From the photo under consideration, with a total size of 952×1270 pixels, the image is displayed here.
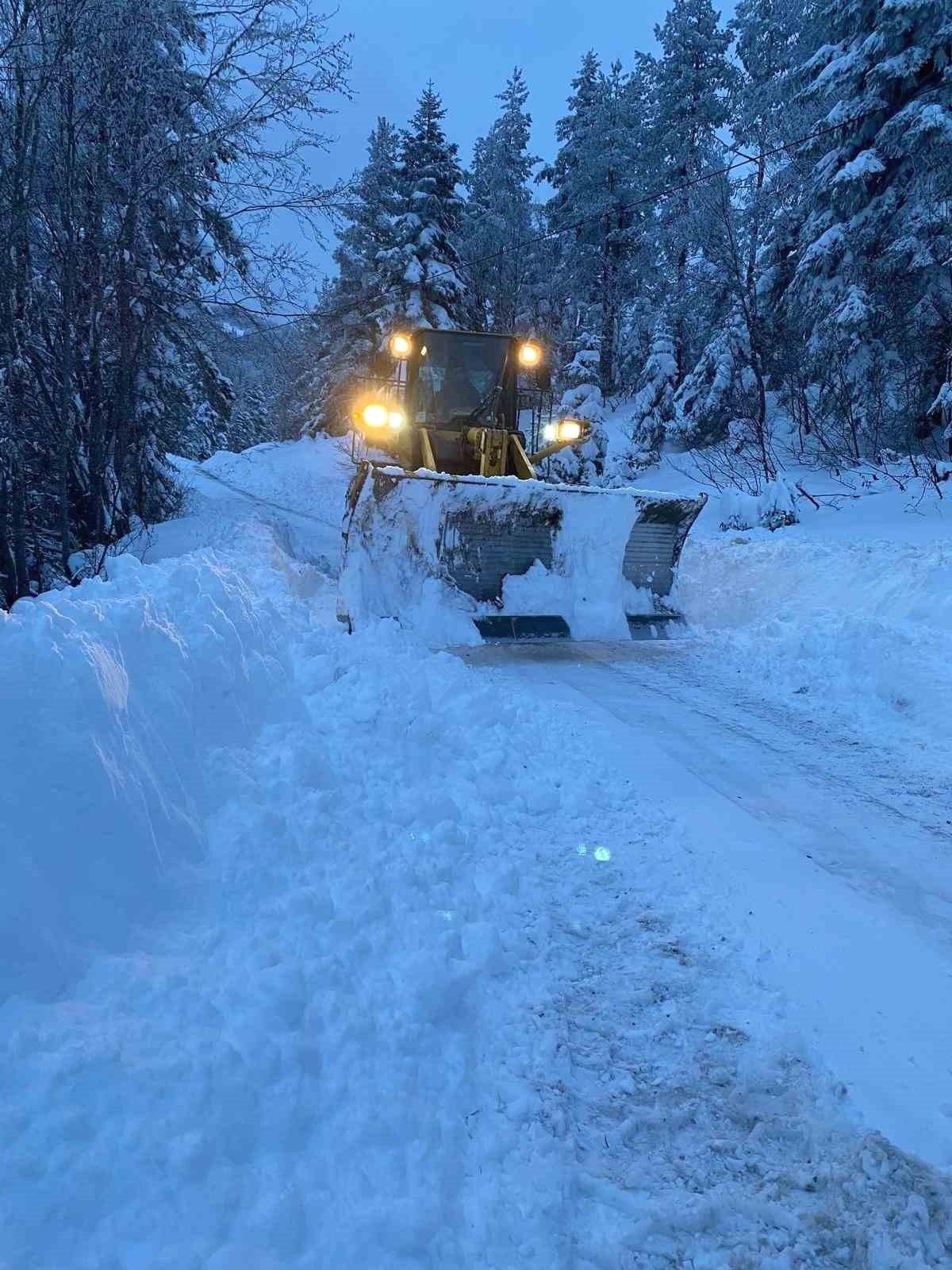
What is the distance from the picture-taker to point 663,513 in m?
7.15

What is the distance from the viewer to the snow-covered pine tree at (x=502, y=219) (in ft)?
89.4

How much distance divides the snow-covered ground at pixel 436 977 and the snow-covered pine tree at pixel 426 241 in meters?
20.9

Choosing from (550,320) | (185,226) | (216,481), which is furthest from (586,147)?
(185,226)

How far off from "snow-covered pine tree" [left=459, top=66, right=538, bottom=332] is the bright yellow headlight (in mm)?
19165

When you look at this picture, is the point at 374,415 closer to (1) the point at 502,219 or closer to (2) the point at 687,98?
(1) the point at 502,219

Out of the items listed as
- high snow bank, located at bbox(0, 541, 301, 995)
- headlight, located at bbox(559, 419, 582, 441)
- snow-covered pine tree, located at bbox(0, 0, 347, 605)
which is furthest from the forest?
high snow bank, located at bbox(0, 541, 301, 995)

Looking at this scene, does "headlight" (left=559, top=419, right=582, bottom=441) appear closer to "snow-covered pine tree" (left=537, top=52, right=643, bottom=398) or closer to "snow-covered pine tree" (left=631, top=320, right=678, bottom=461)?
"snow-covered pine tree" (left=631, top=320, right=678, bottom=461)

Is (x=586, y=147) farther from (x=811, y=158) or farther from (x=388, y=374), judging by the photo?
(x=388, y=374)

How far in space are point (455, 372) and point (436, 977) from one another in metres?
8.16

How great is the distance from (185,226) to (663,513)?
8241 millimetres

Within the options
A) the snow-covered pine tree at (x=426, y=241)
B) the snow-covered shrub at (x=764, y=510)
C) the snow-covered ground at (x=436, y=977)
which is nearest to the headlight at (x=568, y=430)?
the snow-covered shrub at (x=764, y=510)

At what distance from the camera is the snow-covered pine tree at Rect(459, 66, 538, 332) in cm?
2723

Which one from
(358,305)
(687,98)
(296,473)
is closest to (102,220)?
(358,305)

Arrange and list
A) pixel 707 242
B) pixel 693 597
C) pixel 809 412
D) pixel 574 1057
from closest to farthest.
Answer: pixel 574 1057 → pixel 693 597 → pixel 809 412 → pixel 707 242
